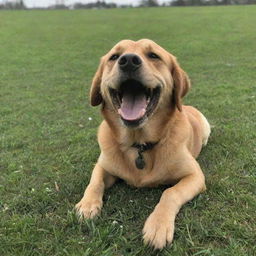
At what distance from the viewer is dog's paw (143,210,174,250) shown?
2.79m

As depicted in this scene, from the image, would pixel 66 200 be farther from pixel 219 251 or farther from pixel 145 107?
pixel 219 251

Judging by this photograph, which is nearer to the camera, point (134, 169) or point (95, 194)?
point (95, 194)

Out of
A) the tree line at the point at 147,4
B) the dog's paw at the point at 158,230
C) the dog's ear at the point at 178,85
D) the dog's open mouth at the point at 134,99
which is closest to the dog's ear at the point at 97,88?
the dog's open mouth at the point at 134,99

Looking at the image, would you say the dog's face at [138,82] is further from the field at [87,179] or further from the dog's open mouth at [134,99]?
the field at [87,179]

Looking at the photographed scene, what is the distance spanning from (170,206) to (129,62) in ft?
4.03

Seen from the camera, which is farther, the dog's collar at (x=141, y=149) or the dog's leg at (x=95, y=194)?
the dog's collar at (x=141, y=149)

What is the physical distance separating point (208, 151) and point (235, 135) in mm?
619

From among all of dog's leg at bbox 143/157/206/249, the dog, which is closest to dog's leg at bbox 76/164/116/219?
the dog

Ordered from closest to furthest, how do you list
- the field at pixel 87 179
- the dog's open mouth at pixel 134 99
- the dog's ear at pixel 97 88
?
1. the field at pixel 87 179
2. the dog's open mouth at pixel 134 99
3. the dog's ear at pixel 97 88

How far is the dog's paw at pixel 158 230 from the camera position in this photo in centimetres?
279

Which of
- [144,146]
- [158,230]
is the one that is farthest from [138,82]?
[158,230]

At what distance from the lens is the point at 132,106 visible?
357 cm

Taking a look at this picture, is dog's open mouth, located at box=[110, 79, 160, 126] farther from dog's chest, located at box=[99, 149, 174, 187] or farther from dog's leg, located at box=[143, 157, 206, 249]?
dog's leg, located at box=[143, 157, 206, 249]

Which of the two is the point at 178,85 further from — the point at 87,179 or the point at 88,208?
the point at 88,208
